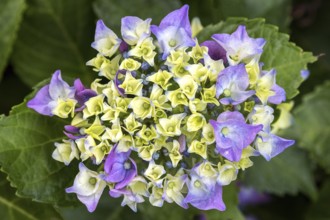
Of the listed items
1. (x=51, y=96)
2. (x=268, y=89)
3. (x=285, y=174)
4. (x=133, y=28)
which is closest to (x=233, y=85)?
(x=268, y=89)

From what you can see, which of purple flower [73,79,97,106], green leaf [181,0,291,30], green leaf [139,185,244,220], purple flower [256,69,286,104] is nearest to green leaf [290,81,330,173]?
green leaf [181,0,291,30]

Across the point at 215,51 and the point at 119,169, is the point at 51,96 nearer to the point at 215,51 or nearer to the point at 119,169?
the point at 119,169

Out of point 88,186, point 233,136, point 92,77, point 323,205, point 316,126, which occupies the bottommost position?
point 323,205

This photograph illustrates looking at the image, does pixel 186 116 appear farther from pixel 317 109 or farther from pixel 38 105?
pixel 317 109

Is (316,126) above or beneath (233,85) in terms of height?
beneath

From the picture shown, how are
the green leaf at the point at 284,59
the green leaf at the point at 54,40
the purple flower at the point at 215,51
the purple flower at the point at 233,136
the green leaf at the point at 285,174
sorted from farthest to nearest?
the green leaf at the point at 285,174
the green leaf at the point at 54,40
the green leaf at the point at 284,59
the purple flower at the point at 215,51
the purple flower at the point at 233,136

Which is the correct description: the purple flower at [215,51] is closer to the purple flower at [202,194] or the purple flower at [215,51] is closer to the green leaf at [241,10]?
the purple flower at [202,194]

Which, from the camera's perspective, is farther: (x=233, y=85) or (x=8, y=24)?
(x=8, y=24)

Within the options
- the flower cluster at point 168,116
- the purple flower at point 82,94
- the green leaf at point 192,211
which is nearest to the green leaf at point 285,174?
the green leaf at point 192,211
